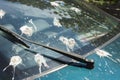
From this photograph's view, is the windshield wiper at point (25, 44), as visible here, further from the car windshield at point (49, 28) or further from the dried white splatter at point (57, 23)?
the dried white splatter at point (57, 23)

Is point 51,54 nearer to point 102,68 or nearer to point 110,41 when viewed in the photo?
point 102,68

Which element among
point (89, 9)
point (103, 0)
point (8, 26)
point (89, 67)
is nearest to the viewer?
point (89, 67)

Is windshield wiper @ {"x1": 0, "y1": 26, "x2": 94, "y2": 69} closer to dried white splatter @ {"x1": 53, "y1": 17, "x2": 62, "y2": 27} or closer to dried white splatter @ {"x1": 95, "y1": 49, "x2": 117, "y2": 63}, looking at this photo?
dried white splatter @ {"x1": 95, "y1": 49, "x2": 117, "y2": 63}

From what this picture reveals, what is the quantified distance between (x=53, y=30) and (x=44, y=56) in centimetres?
39

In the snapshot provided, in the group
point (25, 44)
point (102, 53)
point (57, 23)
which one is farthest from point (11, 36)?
point (102, 53)

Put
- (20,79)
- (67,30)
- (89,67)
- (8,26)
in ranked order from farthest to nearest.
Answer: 1. (67,30)
2. (8,26)
3. (89,67)
4. (20,79)

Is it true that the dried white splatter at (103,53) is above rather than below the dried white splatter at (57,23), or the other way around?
below

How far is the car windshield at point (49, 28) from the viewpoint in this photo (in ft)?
8.71

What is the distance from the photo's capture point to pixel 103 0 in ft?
23.2

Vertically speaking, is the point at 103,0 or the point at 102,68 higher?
the point at 102,68

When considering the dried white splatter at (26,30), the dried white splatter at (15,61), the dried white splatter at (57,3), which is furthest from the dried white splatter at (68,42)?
the dried white splatter at (57,3)

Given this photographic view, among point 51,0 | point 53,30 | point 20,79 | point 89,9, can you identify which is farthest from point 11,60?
point 89,9

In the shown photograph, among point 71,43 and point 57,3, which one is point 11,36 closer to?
point 71,43

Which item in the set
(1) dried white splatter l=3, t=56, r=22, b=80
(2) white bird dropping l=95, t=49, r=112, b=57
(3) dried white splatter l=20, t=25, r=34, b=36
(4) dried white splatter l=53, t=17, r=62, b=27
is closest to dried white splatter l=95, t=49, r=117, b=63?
(2) white bird dropping l=95, t=49, r=112, b=57
